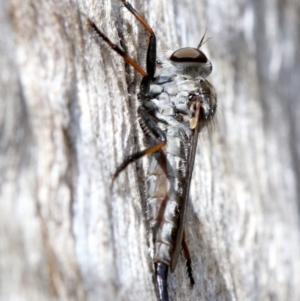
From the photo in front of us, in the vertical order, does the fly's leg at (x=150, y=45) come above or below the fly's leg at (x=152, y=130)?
above

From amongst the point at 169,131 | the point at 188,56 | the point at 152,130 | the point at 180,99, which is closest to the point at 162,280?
the point at 152,130

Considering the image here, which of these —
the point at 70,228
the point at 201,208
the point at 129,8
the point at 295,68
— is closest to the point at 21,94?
the point at 70,228

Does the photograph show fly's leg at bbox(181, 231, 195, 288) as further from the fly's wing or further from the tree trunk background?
the fly's wing

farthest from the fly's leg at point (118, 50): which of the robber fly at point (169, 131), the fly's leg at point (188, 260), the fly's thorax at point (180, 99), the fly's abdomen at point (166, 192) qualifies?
the fly's leg at point (188, 260)

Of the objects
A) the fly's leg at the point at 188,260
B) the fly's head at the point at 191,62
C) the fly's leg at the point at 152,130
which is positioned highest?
the fly's head at the point at 191,62

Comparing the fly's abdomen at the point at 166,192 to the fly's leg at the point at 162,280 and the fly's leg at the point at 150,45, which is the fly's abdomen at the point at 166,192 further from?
the fly's leg at the point at 150,45

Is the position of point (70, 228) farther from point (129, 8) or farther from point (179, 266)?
point (129, 8)

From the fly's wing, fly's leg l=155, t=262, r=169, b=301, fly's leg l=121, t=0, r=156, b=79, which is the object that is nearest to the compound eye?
fly's leg l=121, t=0, r=156, b=79
